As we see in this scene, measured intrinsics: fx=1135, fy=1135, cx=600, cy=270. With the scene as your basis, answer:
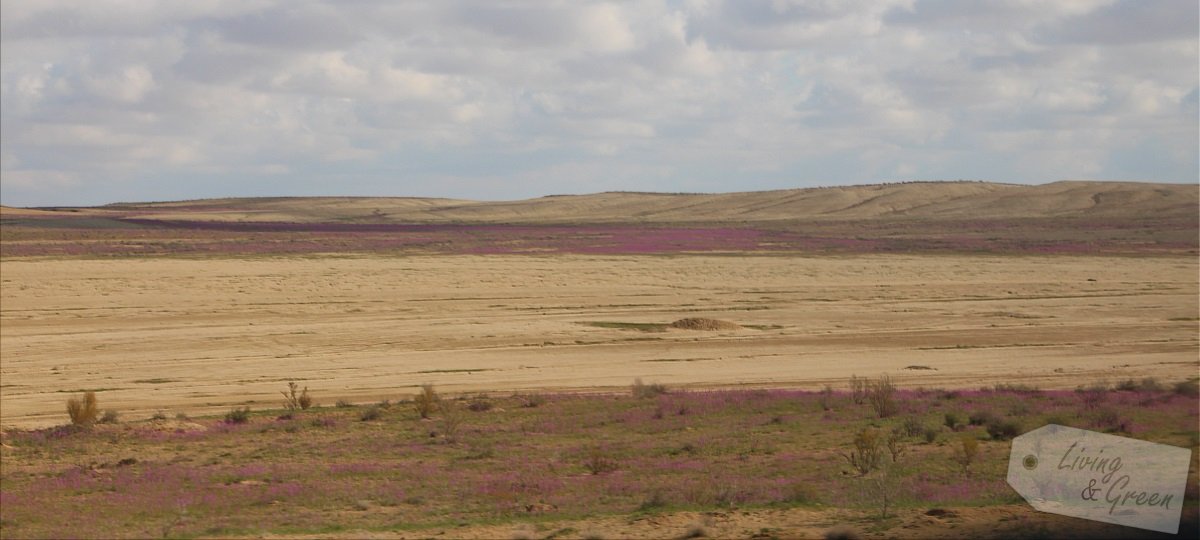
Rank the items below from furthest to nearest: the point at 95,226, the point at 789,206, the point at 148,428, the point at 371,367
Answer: the point at 789,206, the point at 95,226, the point at 371,367, the point at 148,428

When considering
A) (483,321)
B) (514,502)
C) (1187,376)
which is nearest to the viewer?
(514,502)

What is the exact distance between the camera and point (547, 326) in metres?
36.0

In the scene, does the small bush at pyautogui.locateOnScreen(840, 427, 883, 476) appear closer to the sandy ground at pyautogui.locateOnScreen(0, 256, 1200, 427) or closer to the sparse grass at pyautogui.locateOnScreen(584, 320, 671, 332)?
the sandy ground at pyautogui.locateOnScreen(0, 256, 1200, 427)

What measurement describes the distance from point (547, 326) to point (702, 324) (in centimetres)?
490

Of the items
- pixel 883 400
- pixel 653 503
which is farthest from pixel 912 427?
pixel 653 503

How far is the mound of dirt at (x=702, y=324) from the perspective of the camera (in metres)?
35.4

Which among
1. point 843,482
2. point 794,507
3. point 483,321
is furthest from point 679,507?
point 483,321

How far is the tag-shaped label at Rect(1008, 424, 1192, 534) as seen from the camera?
34.3 ft

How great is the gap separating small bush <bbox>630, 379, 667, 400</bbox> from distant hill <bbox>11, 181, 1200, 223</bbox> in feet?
298

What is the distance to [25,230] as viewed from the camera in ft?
273

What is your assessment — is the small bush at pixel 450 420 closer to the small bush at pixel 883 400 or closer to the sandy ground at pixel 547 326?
the sandy ground at pixel 547 326

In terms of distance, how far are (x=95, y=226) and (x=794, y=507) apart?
3534 inches

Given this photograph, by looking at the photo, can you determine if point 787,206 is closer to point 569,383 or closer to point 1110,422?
point 569,383

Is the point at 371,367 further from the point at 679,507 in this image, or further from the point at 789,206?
the point at 789,206
